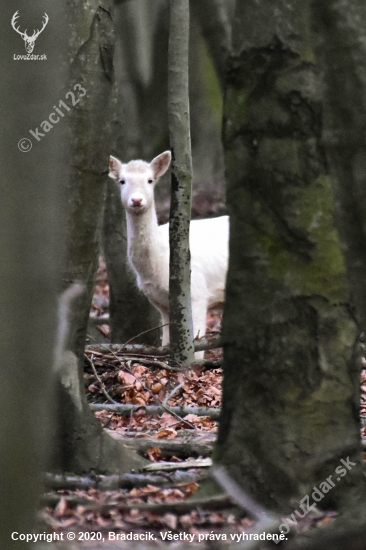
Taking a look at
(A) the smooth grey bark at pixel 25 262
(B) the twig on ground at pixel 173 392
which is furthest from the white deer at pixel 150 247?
(A) the smooth grey bark at pixel 25 262

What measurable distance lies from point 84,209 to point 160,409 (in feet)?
7.83

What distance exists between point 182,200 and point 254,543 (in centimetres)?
486

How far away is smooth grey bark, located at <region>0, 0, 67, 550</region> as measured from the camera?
2500 millimetres

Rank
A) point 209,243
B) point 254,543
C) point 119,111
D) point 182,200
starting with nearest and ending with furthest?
point 254,543 < point 182,200 < point 119,111 < point 209,243

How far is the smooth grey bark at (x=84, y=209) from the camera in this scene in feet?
15.8

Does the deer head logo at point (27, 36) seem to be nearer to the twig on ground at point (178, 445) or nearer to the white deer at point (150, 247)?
the twig on ground at point (178, 445)

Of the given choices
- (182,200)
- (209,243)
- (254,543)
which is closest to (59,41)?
(254,543)

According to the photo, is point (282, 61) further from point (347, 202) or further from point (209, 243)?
point (209, 243)

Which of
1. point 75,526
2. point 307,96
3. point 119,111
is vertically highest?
point 119,111

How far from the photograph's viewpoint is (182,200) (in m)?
8.12

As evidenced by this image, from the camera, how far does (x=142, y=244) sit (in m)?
10.3

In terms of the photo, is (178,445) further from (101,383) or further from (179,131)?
(179,131)

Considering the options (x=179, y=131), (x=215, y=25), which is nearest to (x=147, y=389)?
(x=179, y=131)

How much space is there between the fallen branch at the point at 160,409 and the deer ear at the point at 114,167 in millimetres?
3789
